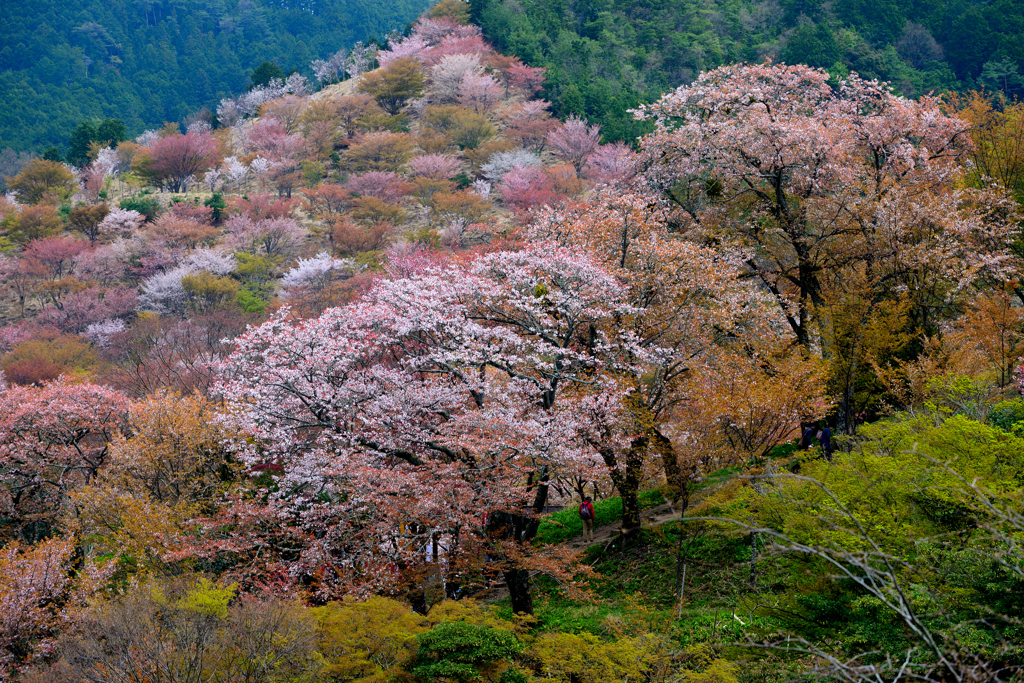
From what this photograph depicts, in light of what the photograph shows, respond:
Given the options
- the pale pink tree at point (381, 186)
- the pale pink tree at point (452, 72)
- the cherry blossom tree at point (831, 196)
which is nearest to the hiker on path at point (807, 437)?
the cherry blossom tree at point (831, 196)

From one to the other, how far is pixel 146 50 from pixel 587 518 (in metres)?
114

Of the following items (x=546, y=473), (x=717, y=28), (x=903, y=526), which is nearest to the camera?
(x=903, y=526)

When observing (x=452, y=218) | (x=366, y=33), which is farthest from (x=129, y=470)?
(x=366, y=33)

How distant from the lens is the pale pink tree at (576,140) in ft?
147

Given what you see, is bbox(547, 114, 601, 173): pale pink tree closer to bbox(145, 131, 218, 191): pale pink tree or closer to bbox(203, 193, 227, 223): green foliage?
bbox(203, 193, 227, 223): green foliage

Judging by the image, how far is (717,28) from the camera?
60.6 m

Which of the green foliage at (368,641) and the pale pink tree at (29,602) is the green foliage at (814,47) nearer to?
the green foliage at (368,641)

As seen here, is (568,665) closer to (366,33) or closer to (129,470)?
(129,470)

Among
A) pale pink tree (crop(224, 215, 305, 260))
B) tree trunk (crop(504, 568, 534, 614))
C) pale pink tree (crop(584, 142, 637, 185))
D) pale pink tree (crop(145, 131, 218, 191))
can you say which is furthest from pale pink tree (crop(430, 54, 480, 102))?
tree trunk (crop(504, 568, 534, 614))

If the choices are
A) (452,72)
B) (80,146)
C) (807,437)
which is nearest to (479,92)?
(452,72)

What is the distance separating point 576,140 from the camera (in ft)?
147

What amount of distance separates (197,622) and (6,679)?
17.3 ft

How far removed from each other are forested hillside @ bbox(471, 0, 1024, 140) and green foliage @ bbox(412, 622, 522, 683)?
4173 centimetres

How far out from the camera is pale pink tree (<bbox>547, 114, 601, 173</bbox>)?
44.8m
